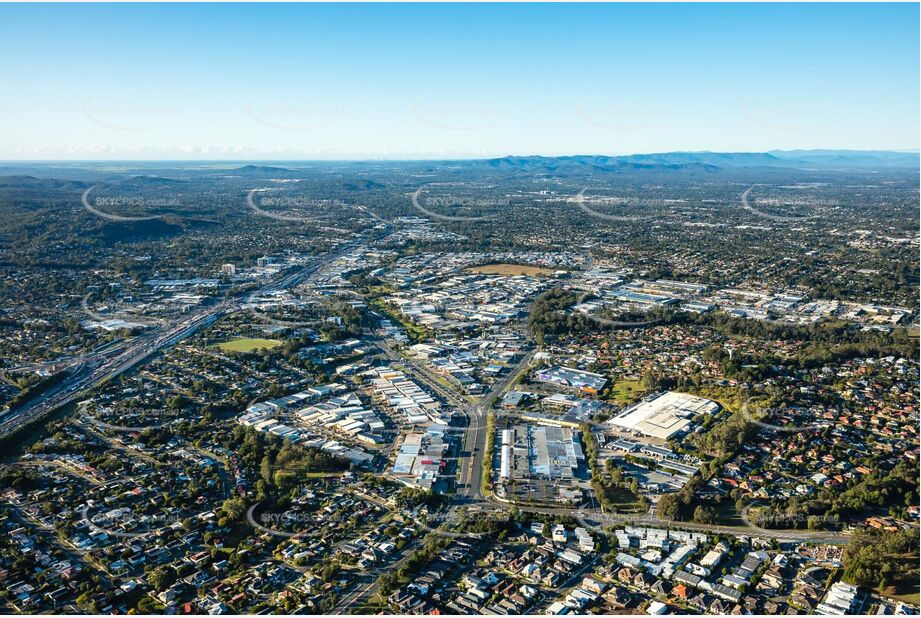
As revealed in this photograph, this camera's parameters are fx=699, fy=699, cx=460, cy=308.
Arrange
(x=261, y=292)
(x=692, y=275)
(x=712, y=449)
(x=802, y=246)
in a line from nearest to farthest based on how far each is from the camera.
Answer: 1. (x=712, y=449)
2. (x=261, y=292)
3. (x=692, y=275)
4. (x=802, y=246)

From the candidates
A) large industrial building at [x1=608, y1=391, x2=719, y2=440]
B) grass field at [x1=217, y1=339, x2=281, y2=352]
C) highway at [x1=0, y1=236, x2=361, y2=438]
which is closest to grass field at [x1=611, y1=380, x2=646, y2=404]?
large industrial building at [x1=608, y1=391, x2=719, y2=440]

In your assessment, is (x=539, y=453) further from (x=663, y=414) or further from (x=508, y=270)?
(x=508, y=270)

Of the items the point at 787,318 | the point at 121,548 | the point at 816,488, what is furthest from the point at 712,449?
the point at 787,318

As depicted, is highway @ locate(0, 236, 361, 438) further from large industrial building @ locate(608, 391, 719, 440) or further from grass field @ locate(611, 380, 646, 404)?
grass field @ locate(611, 380, 646, 404)

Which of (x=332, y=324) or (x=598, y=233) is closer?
(x=332, y=324)

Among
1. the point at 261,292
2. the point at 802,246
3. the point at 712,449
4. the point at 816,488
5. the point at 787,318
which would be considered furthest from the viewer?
the point at 802,246

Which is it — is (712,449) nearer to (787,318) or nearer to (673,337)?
(673,337)
